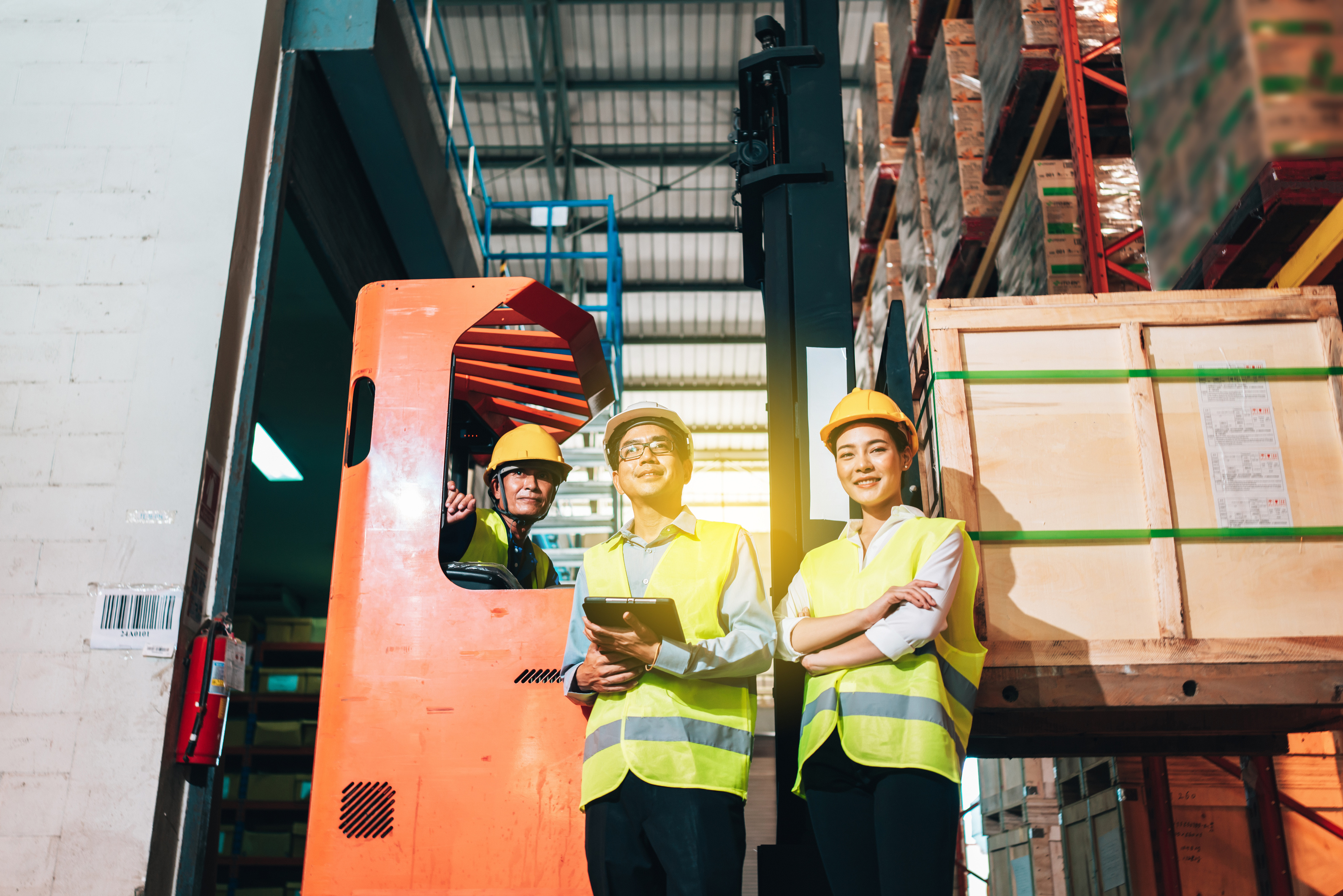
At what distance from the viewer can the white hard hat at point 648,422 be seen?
326 cm

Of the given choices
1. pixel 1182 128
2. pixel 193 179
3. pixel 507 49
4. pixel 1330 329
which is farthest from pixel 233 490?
pixel 507 49

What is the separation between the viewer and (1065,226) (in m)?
5.48

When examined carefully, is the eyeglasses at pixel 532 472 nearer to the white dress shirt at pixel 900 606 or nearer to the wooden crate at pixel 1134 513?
the white dress shirt at pixel 900 606

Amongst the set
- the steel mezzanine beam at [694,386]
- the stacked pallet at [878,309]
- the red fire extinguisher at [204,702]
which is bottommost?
the red fire extinguisher at [204,702]

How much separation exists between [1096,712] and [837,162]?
2.23 meters

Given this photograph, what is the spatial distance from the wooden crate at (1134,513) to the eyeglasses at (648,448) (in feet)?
3.33

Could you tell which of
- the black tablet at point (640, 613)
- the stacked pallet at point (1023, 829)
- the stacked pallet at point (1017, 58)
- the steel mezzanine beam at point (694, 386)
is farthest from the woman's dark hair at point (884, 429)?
the steel mezzanine beam at point (694, 386)

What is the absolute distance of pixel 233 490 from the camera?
5.12 meters

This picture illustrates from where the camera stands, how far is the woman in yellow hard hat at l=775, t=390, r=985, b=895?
2.67 m

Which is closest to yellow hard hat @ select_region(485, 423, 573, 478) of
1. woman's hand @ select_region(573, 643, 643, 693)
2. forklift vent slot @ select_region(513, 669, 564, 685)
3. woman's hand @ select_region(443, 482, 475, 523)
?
woman's hand @ select_region(443, 482, 475, 523)

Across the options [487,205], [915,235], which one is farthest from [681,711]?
[487,205]

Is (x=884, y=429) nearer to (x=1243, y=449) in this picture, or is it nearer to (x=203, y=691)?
(x=1243, y=449)

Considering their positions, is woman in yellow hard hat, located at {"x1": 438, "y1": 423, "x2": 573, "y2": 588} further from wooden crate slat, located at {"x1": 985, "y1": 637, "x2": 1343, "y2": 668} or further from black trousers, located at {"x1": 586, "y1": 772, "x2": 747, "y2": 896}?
wooden crate slat, located at {"x1": 985, "y1": 637, "x2": 1343, "y2": 668}

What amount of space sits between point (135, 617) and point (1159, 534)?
413 centimetres
